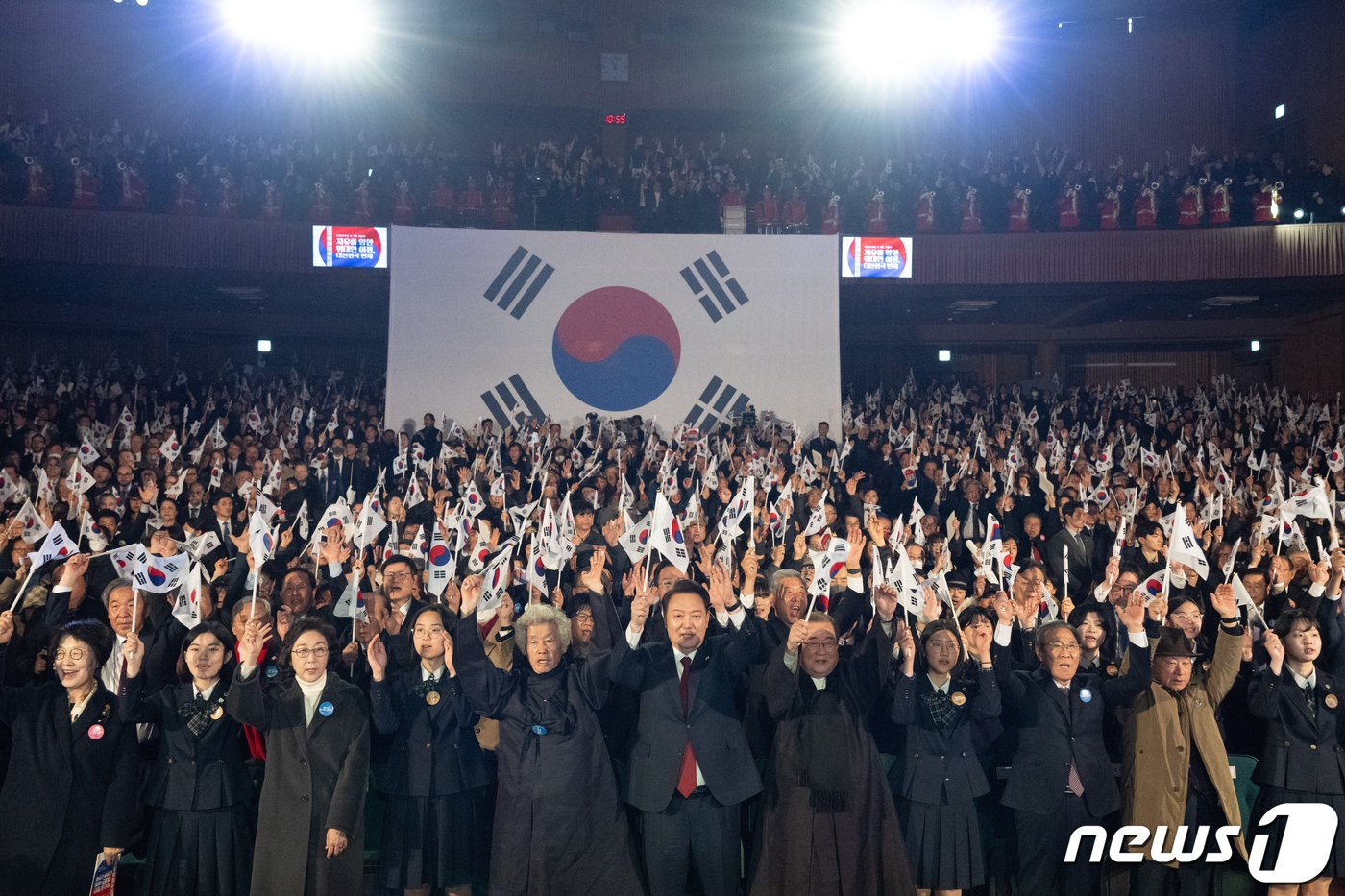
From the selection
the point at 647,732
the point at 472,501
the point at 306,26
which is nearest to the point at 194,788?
the point at 647,732

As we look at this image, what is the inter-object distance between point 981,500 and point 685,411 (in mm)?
5416

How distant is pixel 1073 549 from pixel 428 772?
217 inches

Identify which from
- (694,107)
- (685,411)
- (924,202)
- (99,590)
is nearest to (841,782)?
(99,590)

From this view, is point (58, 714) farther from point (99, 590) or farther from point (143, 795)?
point (99, 590)

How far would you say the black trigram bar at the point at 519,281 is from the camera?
1366 centimetres

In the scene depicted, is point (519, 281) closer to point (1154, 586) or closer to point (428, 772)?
point (1154, 586)

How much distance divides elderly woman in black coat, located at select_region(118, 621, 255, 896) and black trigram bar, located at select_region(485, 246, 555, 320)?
32.3ft

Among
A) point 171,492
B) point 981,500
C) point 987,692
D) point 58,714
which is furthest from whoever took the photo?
→ point 981,500

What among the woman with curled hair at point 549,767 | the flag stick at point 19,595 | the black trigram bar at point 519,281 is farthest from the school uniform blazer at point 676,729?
the black trigram bar at point 519,281

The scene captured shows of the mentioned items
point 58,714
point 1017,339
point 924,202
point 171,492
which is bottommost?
point 58,714

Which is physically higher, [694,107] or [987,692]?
[694,107]

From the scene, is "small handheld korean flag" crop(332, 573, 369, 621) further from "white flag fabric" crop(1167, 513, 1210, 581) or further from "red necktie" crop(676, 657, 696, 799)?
"white flag fabric" crop(1167, 513, 1210, 581)

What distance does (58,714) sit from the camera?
4.08 meters

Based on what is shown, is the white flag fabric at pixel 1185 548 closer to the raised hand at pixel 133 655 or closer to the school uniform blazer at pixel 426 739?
the school uniform blazer at pixel 426 739
